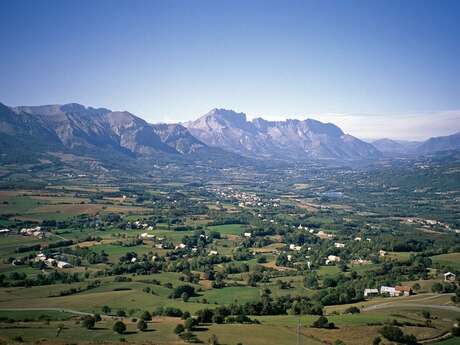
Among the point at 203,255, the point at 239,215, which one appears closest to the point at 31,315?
the point at 203,255

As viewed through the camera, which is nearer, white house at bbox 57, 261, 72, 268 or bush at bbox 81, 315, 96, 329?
bush at bbox 81, 315, 96, 329

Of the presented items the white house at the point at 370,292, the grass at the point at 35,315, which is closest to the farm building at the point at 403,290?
the white house at the point at 370,292

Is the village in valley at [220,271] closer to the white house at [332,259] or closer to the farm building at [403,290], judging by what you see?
the farm building at [403,290]

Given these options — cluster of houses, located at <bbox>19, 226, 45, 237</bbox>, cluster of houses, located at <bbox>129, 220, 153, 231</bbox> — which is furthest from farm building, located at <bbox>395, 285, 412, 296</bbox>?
cluster of houses, located at <bbox>19, 226, 45, 237</bbox>

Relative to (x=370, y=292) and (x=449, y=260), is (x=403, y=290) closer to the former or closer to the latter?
(x=370, y=292)

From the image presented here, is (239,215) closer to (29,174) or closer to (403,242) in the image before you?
(403,242)

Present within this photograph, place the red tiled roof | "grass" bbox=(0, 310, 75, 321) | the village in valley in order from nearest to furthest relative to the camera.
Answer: the village in valley
"grass" bbox=(0, 310, 75, 321)
the red tiled roof

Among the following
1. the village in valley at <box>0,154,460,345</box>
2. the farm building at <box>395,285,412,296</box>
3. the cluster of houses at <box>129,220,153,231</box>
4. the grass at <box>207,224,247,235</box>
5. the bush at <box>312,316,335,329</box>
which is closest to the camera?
the village in valley at <box>0,154,460,345</box>

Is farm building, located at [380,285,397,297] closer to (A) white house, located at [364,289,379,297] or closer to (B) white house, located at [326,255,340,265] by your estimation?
(A) white house, located at [364,289,379,297]

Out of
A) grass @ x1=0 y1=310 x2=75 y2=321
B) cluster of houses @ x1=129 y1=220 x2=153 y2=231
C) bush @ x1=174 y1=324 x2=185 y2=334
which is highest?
bush @ x1=174 y1=324 x2=185 y2=334
